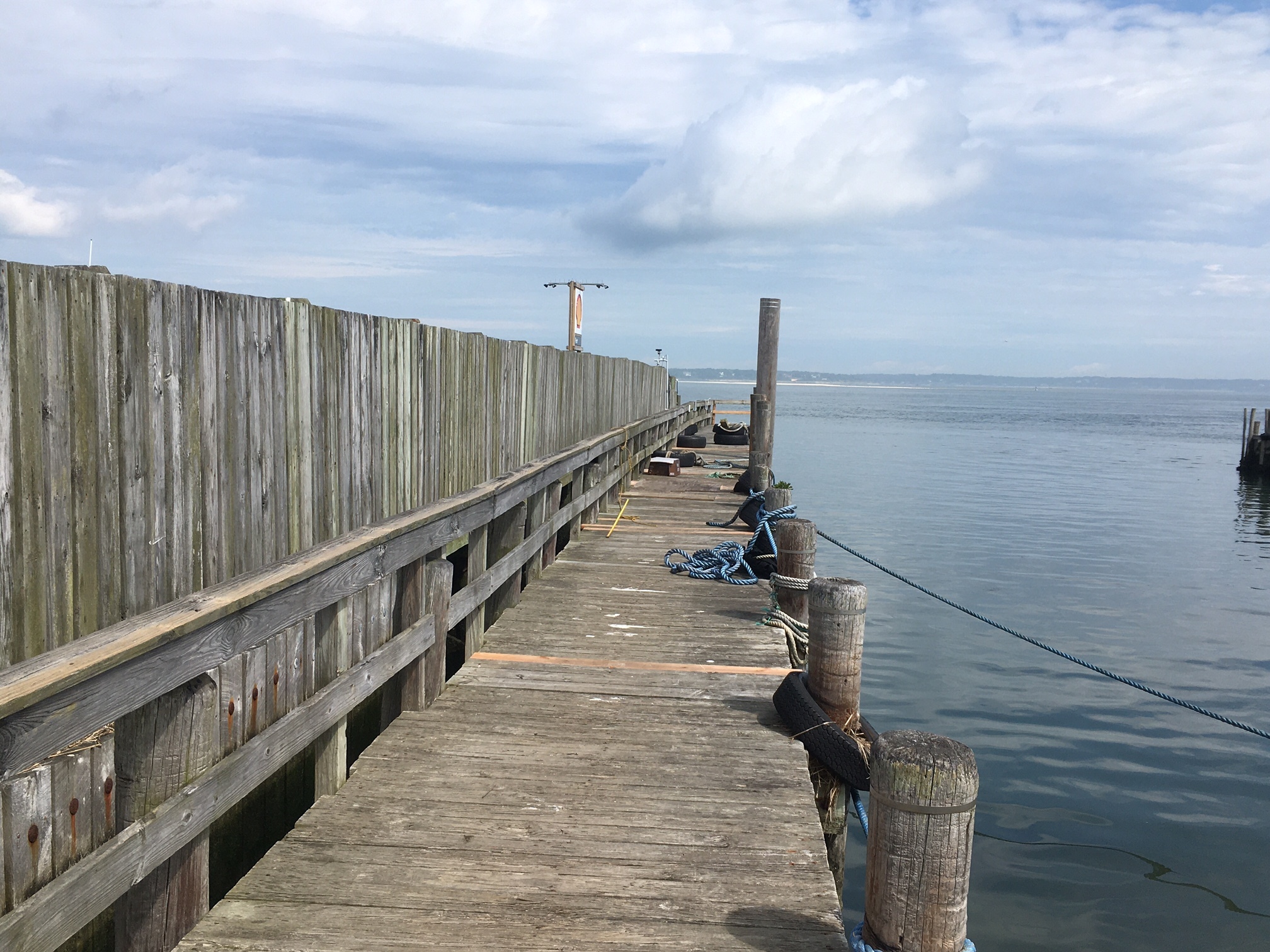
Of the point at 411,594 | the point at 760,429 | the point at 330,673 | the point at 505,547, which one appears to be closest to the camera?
the point at 330,673

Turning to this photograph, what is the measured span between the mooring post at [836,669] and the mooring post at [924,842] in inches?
86.4

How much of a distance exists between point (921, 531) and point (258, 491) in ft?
69.4

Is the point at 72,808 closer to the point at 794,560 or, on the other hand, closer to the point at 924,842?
the point at 924,842

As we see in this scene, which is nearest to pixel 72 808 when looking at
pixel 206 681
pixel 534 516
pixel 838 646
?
pixel 206 681

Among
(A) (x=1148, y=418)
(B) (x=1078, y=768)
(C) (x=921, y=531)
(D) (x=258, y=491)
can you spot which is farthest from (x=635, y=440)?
(A) (x=1148, y=418)

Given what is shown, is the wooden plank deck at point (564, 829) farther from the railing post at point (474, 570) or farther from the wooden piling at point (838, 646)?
the wooden piling at point (838, 646)

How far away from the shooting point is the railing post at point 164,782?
2.93m

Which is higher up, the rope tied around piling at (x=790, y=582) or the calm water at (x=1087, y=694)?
the rope tied around piling at (x=790, y=582)

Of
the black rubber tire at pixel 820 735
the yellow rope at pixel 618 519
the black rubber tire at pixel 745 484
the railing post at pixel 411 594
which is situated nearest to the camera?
the black rubber tire at pixel 820 735

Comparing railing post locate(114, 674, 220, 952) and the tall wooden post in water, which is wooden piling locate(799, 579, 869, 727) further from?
the tall wooden post in water

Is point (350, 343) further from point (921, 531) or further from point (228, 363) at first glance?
point (921, 531)

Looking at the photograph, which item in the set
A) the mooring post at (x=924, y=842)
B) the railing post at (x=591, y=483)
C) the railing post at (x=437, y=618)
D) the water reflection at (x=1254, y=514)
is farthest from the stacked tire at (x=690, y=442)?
the mooring post at (x=924, y=842)

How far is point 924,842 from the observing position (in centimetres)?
309

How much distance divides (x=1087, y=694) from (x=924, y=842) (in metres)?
9.37
